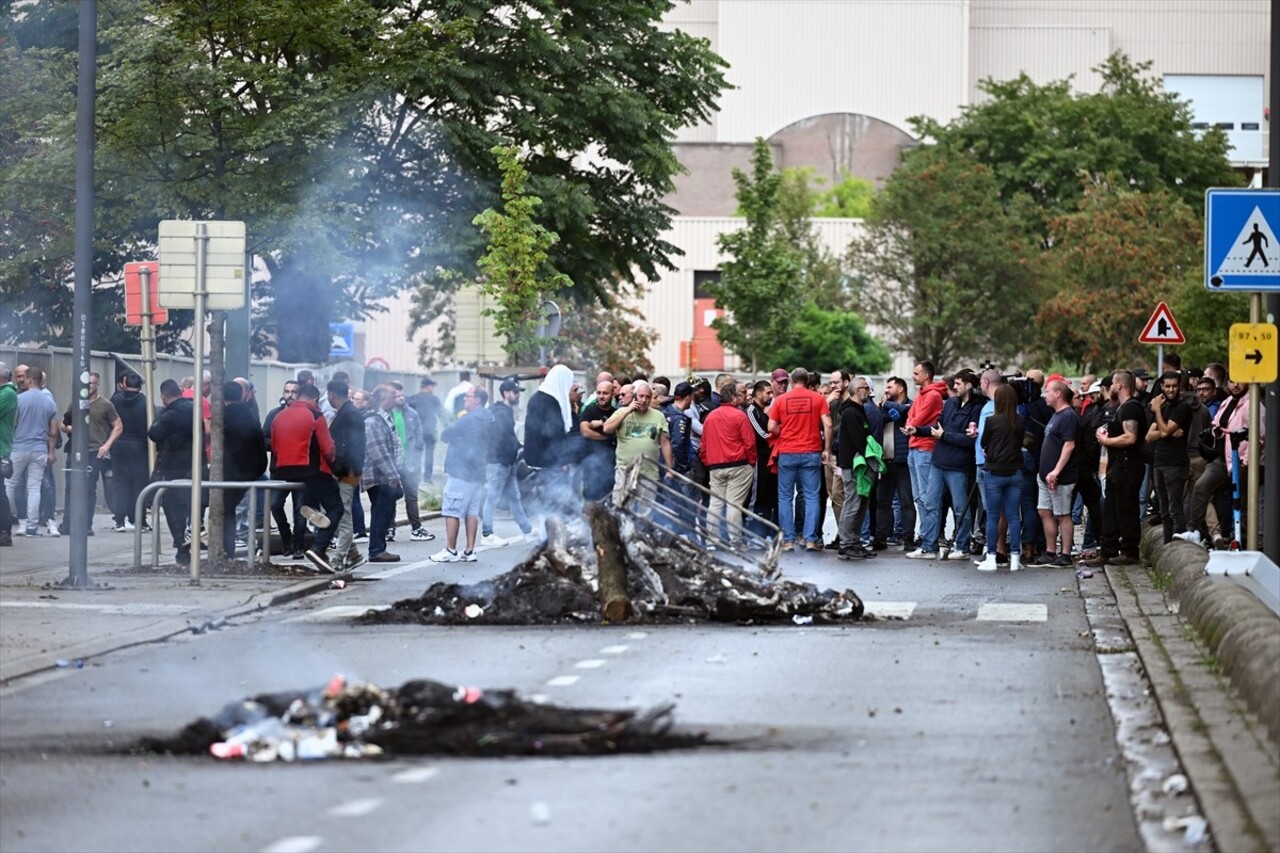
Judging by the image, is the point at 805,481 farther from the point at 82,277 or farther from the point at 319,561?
the point at 82,277

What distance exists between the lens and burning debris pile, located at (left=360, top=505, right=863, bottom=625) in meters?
15.1

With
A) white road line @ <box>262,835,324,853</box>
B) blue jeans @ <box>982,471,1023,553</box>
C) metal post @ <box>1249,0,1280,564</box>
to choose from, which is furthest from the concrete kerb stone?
white road line @ <box>262,835,324,853</box>

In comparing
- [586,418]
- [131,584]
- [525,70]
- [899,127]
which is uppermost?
[899,127]

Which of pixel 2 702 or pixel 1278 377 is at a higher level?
pixel 1278 377

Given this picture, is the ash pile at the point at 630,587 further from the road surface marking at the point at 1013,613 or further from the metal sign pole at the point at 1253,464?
the metal sign pole at the point at 1253,464

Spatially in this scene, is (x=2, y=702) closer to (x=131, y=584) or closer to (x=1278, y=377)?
(x=131, y=584)

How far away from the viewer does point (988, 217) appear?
6638 cm

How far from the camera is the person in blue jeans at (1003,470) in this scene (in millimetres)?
20094

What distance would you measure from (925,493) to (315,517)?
624cm

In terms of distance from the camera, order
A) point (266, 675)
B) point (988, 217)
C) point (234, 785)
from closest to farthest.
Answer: point (234, 785), point (266, 675), point (988, 217)

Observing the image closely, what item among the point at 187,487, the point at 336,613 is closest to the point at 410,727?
the point at 336,613

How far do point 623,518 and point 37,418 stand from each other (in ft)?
32.7

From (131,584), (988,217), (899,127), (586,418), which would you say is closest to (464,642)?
(131,584)

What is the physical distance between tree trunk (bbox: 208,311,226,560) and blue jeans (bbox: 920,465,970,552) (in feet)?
22.4
